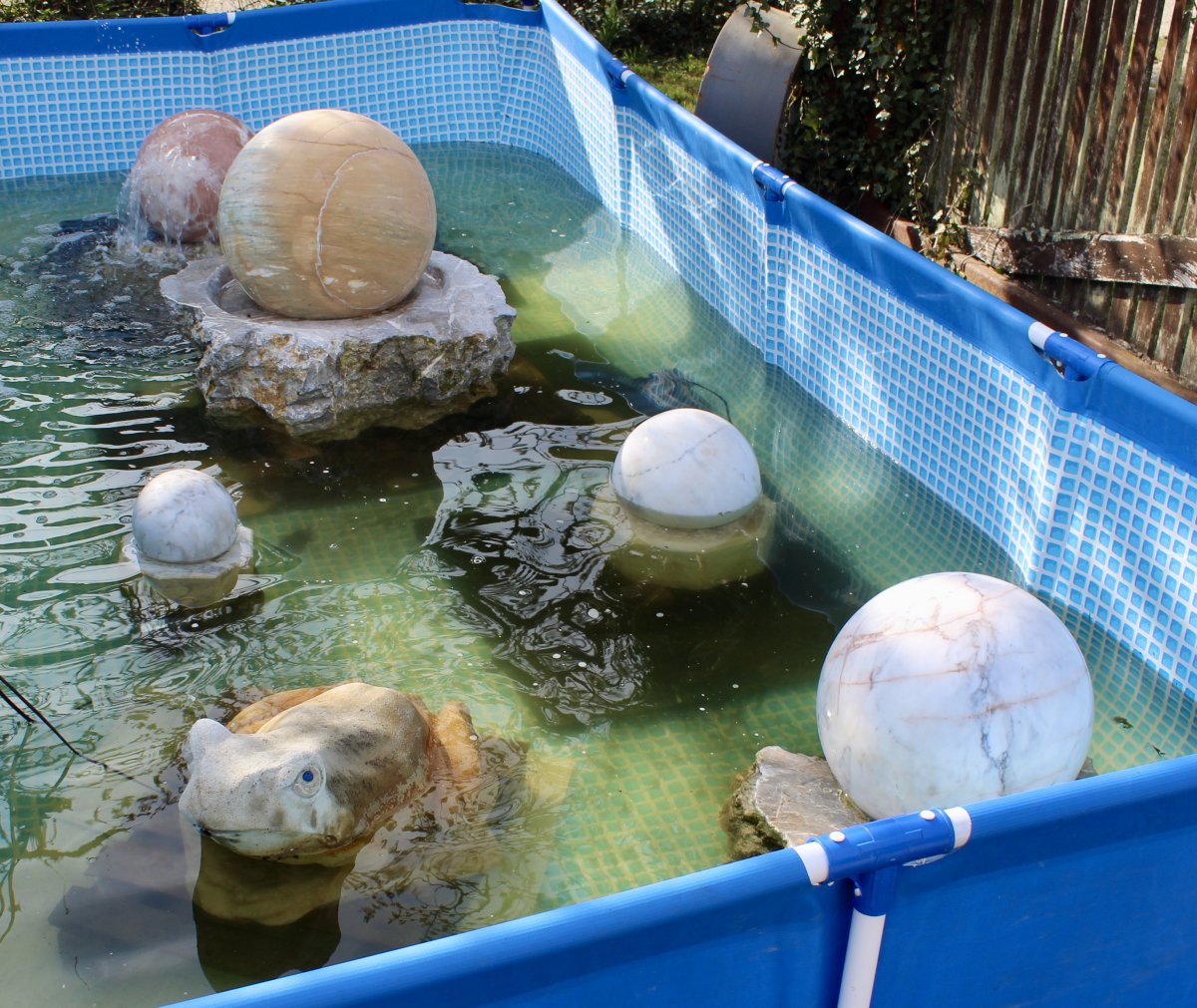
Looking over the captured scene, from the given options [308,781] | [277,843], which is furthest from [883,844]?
[277,843]

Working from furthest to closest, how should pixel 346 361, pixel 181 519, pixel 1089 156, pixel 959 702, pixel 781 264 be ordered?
pixel 781 264 < pixel 1089 156 < pixel 346 361 < pixel 181 519 < pixel 959 702

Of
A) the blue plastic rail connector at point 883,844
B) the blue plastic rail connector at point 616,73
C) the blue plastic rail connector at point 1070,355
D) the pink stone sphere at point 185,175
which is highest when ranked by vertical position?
the blue plastic rail connector at point 616,73

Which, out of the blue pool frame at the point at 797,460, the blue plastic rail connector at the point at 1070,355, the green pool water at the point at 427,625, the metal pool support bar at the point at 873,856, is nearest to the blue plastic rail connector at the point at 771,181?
the blue pool frame at the point at 797,460

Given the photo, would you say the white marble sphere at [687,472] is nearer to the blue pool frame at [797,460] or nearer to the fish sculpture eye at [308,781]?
the blue pool frame at [797,460]

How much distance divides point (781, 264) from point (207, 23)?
255 inches

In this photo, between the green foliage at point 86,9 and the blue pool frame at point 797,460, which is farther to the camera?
the green foliage at point 86,9

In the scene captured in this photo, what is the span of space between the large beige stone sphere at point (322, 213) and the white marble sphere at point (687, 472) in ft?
6.92

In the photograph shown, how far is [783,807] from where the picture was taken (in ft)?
14.1

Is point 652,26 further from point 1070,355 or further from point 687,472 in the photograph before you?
point 1070,355

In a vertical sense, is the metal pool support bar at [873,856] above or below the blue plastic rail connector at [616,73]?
below

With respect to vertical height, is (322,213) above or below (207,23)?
below

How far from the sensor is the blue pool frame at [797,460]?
238 cm

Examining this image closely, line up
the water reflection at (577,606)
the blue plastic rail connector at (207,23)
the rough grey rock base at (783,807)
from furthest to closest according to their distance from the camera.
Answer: the blue plastic rail connector at (207,23), the water reflection at (577,606), the rough grey rock base at (783,807)

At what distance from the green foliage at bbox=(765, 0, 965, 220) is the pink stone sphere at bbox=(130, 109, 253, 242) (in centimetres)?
439
